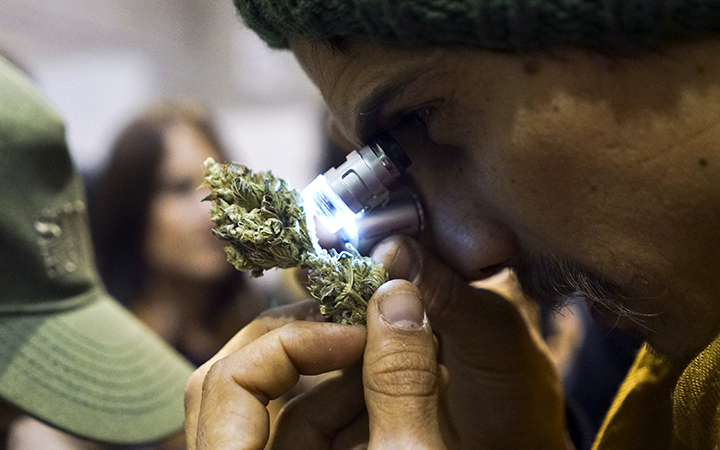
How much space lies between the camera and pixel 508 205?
0.60 metres

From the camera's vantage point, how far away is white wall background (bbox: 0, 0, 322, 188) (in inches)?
36.9

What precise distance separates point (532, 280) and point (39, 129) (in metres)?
0.80

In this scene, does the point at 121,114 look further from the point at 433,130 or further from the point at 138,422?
the point at 433,130

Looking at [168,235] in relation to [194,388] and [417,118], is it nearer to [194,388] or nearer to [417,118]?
[194,388]

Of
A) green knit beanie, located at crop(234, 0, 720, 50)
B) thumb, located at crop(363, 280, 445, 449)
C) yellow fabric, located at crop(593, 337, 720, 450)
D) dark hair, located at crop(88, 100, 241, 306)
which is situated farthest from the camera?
dark hair, located at crop(88, 100, 241, 306)

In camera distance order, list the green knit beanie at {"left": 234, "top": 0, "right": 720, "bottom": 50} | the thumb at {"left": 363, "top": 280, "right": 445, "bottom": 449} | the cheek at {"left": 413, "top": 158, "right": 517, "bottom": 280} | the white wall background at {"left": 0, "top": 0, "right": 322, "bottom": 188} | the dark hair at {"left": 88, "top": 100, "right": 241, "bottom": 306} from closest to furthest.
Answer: the green knit beanie at {"left": 234, "top": 0, "right": 720, "bottom": 50} → the thumb at {"left": 363, "top": 280, "right": 445, "bottom": 449} → the cheek at {"left": 413, "top": 158, "right": 517, "bottom": 280} → the white wall background at {"left": 0, "top": 0, "right": 322, "bottom": 188} → the dark hair at {"left": 88, "top": 100, "right": 241, "bottom": 306}

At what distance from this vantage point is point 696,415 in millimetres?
725

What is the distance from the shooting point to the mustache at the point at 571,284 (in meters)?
0.60

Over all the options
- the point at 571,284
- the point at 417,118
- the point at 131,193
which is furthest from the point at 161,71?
the point at 571,284

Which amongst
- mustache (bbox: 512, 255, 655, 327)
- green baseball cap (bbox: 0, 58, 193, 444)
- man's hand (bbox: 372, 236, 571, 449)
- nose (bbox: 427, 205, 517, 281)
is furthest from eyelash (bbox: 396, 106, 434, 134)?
green baseball cap (bbox: 0, 58, 193, 444)

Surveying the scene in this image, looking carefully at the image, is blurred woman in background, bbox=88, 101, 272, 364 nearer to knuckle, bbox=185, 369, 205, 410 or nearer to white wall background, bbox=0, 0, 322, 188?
white wall background, bbox=0, 0, 322, 188

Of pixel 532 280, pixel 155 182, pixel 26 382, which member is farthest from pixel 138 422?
pixel 532 280

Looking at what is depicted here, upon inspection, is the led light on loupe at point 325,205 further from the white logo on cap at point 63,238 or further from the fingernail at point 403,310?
the white logo on cap at point 63,238

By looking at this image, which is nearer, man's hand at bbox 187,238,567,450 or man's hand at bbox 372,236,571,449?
man's hand at bbox 187,238,567,450
